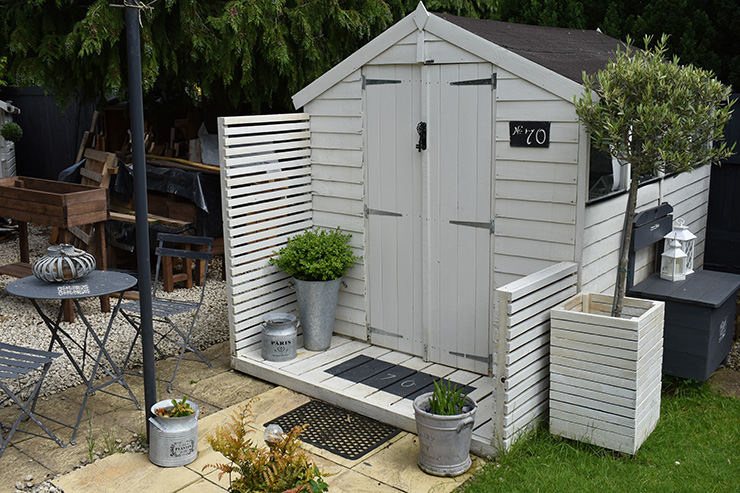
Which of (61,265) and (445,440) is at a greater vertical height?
(61,265)

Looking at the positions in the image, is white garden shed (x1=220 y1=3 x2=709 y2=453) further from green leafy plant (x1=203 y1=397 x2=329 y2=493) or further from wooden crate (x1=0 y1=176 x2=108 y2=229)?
wooden crate (x1=0 y1=176 x2=108 y2=229)

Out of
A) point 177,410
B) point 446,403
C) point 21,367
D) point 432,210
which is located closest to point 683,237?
point 432,210

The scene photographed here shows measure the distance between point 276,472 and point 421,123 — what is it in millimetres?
3141

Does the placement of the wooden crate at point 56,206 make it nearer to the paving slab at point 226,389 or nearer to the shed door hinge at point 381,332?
the paving slab at point 226,389

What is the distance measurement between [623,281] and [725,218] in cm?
337

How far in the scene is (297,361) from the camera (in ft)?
19.5

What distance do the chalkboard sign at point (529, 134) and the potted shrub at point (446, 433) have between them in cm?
179

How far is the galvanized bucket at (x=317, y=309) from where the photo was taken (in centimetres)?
600

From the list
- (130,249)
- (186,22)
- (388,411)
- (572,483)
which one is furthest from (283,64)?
(572,483)

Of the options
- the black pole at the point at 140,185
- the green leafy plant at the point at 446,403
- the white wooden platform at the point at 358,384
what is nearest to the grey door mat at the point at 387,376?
the white wooden platform at the point at 358,384

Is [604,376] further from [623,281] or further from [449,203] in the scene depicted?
[449,203]

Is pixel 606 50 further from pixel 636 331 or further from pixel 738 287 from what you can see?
pixel 636 331

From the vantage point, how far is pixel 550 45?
5918 millimetres

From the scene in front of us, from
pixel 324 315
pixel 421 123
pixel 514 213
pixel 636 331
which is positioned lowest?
pixel 324 315
